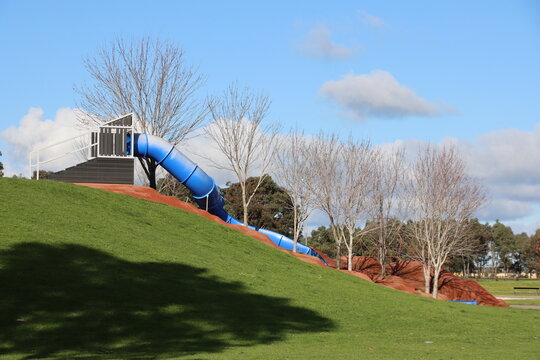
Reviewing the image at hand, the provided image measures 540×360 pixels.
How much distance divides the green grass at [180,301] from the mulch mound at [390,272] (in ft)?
9.17

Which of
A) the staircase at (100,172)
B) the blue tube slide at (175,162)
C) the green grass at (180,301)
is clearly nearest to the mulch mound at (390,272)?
the staircase at (100,172)

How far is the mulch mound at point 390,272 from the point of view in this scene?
33.7 m

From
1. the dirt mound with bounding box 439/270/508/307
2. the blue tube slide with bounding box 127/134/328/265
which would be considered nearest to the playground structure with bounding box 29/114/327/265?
the blue tube slide with bounding box 127/134/328/265

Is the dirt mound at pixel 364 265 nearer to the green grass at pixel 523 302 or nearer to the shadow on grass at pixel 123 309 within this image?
the green grass at pixel 523 302

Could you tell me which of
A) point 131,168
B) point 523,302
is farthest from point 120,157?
point 523,302

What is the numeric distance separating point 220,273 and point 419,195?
23309mm

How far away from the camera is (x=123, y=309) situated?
17.7 m

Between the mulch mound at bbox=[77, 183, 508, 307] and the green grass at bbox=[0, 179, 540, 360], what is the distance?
2.79 metres

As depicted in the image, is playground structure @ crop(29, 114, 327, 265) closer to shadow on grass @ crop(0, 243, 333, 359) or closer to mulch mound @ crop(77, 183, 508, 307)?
mulch mound @ crop(77, 183, 508, 307)

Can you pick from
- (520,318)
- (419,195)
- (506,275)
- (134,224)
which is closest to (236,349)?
(134,224)

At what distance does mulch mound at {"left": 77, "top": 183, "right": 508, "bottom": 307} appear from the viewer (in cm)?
3372

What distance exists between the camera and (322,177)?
45781 mm

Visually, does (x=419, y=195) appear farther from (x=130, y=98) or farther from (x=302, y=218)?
(x=130, y=98)

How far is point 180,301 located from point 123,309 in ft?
7.11
